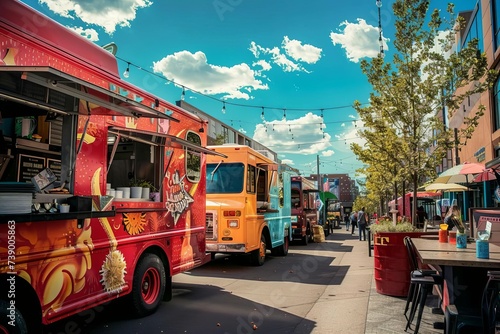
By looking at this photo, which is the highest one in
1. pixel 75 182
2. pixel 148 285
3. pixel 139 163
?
pixel 139 163

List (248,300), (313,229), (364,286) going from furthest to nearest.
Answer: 1. (313,229)
2. (364,286)
3. (248,300)

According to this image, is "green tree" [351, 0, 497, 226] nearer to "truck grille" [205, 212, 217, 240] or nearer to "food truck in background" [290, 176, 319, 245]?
"truck grille" [205, 212, 217, 240]

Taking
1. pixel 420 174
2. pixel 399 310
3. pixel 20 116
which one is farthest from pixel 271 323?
pixel 420 174

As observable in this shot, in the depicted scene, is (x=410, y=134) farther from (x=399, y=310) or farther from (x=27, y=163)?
(x=27, y=163)

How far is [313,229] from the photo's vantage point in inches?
766

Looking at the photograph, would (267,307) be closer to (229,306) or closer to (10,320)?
(229,306)

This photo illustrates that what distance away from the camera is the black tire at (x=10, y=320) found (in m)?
3.29

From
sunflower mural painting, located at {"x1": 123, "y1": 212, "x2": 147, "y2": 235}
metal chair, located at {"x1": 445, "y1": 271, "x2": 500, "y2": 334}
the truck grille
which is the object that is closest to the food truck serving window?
sunflower mural painting, located at {"x1": 123, "y1": 212, "x2": 147, "y2": 235}

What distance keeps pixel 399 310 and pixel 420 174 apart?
4324 mm

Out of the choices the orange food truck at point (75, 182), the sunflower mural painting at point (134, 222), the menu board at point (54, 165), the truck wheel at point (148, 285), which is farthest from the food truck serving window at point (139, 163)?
the truck wheel at point (148, 285)

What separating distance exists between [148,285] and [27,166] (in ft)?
8.03

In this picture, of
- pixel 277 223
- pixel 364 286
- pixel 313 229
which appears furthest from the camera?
pixel 313 229

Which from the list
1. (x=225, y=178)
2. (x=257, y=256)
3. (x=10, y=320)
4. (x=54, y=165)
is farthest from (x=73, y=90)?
(x=257, y=256)

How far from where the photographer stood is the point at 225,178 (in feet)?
34.2
